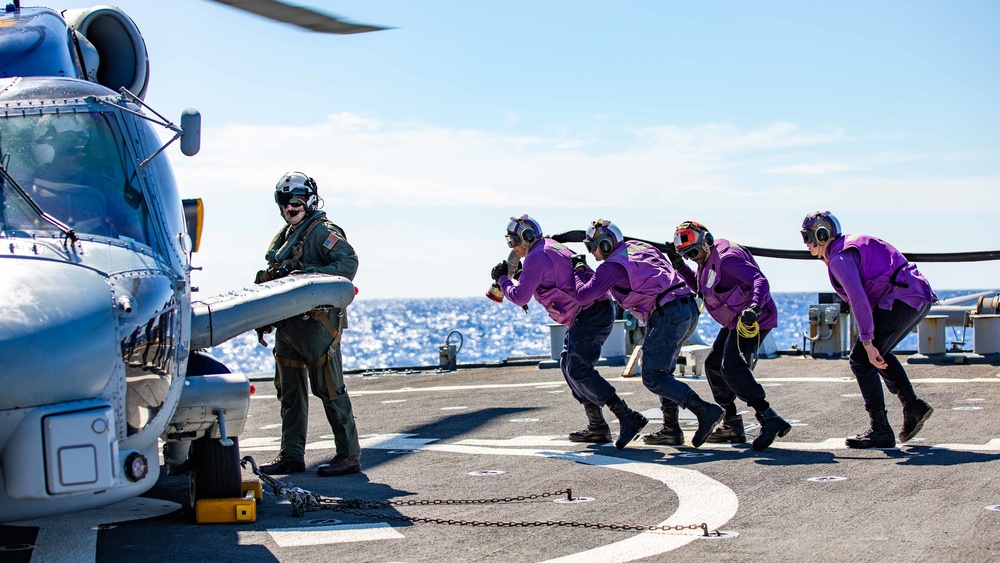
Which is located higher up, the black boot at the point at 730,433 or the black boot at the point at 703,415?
the black boot at the point at 703,415

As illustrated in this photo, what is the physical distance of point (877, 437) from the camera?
28.8ft

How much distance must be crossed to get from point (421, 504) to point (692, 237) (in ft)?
11.7

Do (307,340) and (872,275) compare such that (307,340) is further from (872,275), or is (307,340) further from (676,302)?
(872,275)

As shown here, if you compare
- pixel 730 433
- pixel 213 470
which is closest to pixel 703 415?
pixel 730 433

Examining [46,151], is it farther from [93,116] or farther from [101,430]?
[101,430]

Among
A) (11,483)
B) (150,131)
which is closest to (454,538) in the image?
(11,483)

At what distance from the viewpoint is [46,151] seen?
6172mm

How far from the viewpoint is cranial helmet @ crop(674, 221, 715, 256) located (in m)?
9.40

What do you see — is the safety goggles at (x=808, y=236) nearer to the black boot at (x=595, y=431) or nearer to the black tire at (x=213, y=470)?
the black boot at (x=595, y=431)

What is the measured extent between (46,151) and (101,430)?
6.80 ft

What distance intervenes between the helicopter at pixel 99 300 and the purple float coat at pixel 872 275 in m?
3.86

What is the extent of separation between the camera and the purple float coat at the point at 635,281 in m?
9.46

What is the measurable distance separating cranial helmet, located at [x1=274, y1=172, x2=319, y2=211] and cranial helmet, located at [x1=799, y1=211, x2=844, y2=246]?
388 cm

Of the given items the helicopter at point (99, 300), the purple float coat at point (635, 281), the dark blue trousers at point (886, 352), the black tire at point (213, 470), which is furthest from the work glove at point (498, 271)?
the black tire at point (213, 470)
